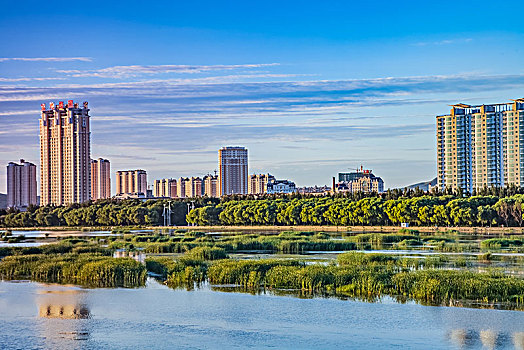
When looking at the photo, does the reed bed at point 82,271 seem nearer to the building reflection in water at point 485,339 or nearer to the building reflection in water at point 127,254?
the building reflection in water at point 127,254

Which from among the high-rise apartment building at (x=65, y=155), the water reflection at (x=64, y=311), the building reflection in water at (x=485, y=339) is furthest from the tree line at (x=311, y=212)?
the water reflection at (x=64, y=311)

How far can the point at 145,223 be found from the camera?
121 metres

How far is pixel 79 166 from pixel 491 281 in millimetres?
163504

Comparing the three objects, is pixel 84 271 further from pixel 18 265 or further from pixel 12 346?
pixel 12 346

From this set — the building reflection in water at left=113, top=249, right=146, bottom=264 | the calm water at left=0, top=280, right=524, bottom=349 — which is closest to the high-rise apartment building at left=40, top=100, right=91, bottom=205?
the building reflection in water at left=113, top=249, right=146, bottom=264

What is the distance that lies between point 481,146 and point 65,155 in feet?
325

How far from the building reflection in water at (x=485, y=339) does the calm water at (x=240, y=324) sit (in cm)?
3

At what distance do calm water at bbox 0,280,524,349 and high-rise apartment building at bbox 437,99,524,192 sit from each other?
106 meters

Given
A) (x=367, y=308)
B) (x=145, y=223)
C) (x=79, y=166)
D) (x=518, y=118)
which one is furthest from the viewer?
(x=79, y=166)

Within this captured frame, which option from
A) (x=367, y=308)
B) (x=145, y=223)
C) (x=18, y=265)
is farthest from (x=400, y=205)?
(x=367, y=308)

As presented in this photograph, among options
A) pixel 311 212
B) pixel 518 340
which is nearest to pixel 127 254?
pixel 518 340

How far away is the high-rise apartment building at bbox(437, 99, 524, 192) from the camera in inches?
5138

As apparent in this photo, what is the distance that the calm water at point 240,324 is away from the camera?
75.1 feet

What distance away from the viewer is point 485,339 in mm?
22625
